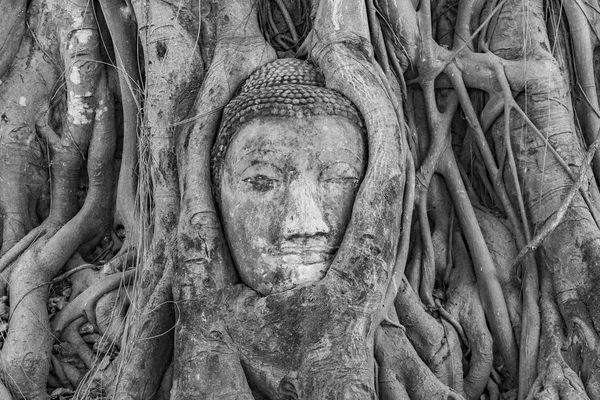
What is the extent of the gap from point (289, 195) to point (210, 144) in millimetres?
493

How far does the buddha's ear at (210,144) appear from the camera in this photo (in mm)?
3525

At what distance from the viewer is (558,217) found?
373 cm

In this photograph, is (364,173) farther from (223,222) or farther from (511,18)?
(511,18)

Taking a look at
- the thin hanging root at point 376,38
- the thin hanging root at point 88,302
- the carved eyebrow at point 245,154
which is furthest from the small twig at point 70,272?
the thin hanging root at point 376,38

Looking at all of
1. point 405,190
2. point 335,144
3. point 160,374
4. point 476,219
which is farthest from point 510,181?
point 160,374

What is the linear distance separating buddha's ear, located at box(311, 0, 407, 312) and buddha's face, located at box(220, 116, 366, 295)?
0.08 metres

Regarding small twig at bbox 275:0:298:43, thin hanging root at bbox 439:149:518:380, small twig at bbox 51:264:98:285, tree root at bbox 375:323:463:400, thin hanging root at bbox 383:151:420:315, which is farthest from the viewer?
small twig at bbox 51:264:98:285

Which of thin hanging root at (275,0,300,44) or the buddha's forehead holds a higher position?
thin hanging root at (275,0,300,44)

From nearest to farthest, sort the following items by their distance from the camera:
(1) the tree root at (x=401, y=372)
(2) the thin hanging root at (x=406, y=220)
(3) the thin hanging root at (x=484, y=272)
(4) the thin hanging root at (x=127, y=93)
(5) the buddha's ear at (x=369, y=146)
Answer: (5) the buddha's ear at (x=369, y=146)
(1) the tree root at (x=401, y=372)
(2) the thin hanging root at (x=406, y=220)
(3) the thin hanging root at (x=484, y=272)
(4) the thin hanging root at (x=127, y=93)

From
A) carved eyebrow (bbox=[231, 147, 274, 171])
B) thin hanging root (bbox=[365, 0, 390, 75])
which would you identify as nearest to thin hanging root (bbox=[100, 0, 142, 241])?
carved eyebrow (bbox=[231, 147, 274, 171])

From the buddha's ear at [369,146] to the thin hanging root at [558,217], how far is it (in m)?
0.61

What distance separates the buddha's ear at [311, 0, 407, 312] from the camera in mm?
3396

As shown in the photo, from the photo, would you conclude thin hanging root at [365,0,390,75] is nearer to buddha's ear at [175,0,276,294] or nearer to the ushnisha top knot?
the ushnisha top knot

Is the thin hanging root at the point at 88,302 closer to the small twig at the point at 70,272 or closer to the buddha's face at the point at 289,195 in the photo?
the small twig at the point at 70,272
